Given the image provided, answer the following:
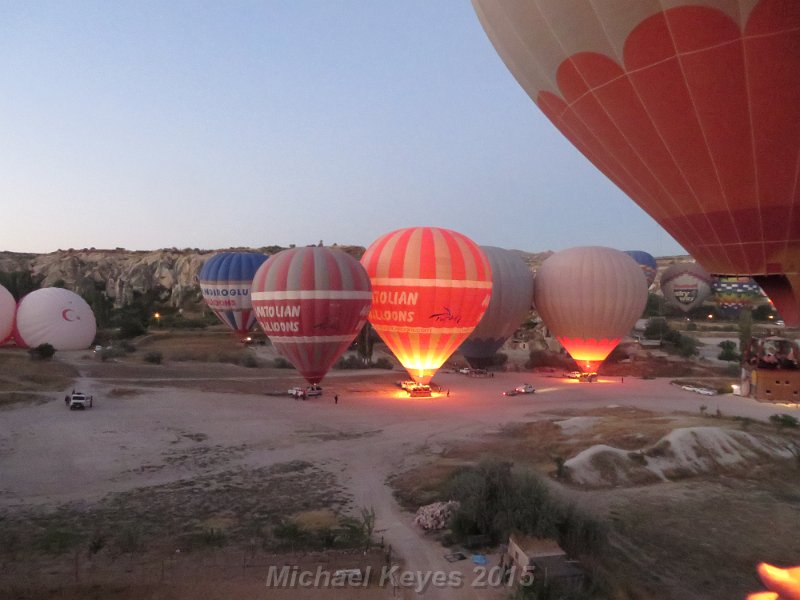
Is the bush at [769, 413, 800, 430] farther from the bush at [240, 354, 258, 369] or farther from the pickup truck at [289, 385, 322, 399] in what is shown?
the bush at [240, 354, 258, 369]

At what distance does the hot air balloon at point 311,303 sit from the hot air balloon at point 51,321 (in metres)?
17.8

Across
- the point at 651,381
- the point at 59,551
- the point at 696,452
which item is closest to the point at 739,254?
the point at 696,452

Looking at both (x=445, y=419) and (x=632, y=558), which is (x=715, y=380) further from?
(x=632, y=558)

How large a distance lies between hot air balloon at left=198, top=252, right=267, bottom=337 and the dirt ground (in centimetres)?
1444

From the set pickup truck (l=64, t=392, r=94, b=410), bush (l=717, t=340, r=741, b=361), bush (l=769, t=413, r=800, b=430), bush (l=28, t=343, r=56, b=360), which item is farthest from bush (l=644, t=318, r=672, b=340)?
bush (l=28, t=343, r=56, b=360)

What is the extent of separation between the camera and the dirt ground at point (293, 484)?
25.5 feet

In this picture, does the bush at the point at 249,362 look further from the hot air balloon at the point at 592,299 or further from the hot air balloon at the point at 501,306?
the hot air balloon at the point at 592,299

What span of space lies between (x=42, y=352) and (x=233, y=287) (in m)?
11.0

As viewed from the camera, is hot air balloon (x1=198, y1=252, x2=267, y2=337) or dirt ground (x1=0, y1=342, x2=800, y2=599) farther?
hot air balloon (x1=198, y1=252, x2=267, y2=337)

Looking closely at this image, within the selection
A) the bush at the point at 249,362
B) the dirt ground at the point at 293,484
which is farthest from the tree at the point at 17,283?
the dirt ground at the point at 293,484

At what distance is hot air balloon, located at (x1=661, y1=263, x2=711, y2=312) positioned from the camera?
58594mm

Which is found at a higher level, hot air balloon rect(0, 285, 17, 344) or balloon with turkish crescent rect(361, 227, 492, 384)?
balloon with turkish crescent rect(361, 227, 492, 384)

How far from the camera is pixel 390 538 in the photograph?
8.88 metres

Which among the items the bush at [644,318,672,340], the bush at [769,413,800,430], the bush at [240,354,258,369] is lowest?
the bush at [240,354,258,369]
